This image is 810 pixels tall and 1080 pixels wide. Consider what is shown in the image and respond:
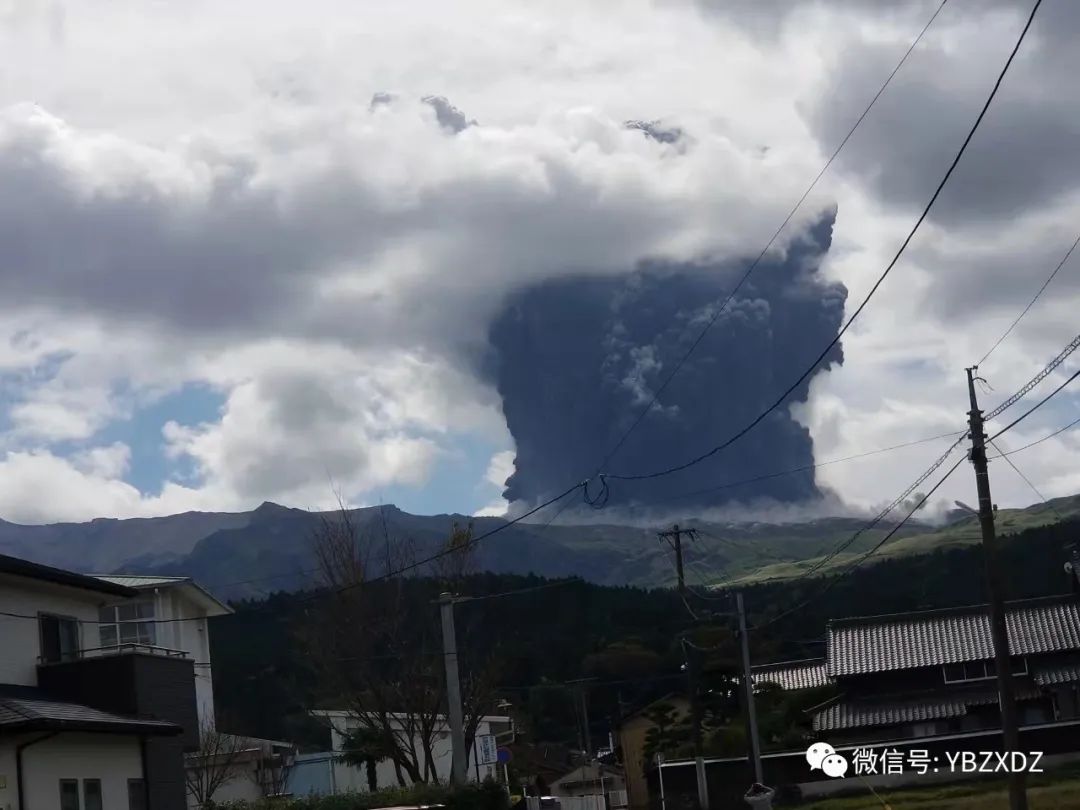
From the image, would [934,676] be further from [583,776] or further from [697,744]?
[583,776]

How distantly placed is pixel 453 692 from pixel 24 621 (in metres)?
9.55

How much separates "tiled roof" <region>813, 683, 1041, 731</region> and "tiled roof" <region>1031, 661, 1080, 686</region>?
1.63ft

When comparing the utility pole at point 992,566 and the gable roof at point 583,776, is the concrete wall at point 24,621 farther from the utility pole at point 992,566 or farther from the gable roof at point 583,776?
the gable roof at point 583,776

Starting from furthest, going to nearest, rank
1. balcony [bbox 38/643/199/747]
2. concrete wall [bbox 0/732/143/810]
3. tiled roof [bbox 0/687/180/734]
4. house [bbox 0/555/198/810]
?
balcony [bbox 38/643/199/747]
house [bbox 0/555/198/810]
concrete wall [bbox 0/732/143/810]
tiled roof [bbox 0/687/180/734]

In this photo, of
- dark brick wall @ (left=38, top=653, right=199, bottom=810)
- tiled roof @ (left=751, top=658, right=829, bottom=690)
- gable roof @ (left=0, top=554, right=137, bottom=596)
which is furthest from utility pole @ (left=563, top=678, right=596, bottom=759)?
gable roof @ (left=0, top=554, right=137, bottom=596)

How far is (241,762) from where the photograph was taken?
48.4m

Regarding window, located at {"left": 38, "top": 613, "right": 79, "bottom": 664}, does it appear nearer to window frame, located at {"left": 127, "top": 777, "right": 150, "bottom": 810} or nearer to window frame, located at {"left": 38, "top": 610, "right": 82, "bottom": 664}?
window frame, located at {"left": 38, "top": 610, "right": 82, "bottom": 664}

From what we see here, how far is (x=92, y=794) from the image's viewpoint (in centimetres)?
2416

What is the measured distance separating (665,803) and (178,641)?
16.5 metres

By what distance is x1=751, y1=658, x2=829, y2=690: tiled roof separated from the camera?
6069 cm

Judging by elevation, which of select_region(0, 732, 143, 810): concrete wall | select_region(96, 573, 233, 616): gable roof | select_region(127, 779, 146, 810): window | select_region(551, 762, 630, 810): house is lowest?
select_region(551, 762, 630, 810): house

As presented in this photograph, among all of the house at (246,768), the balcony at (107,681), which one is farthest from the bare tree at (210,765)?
the balcony at (107,681)

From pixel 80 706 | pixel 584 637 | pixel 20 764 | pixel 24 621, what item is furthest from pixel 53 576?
pixel 584 637

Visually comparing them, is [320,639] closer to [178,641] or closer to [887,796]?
[178,641]
